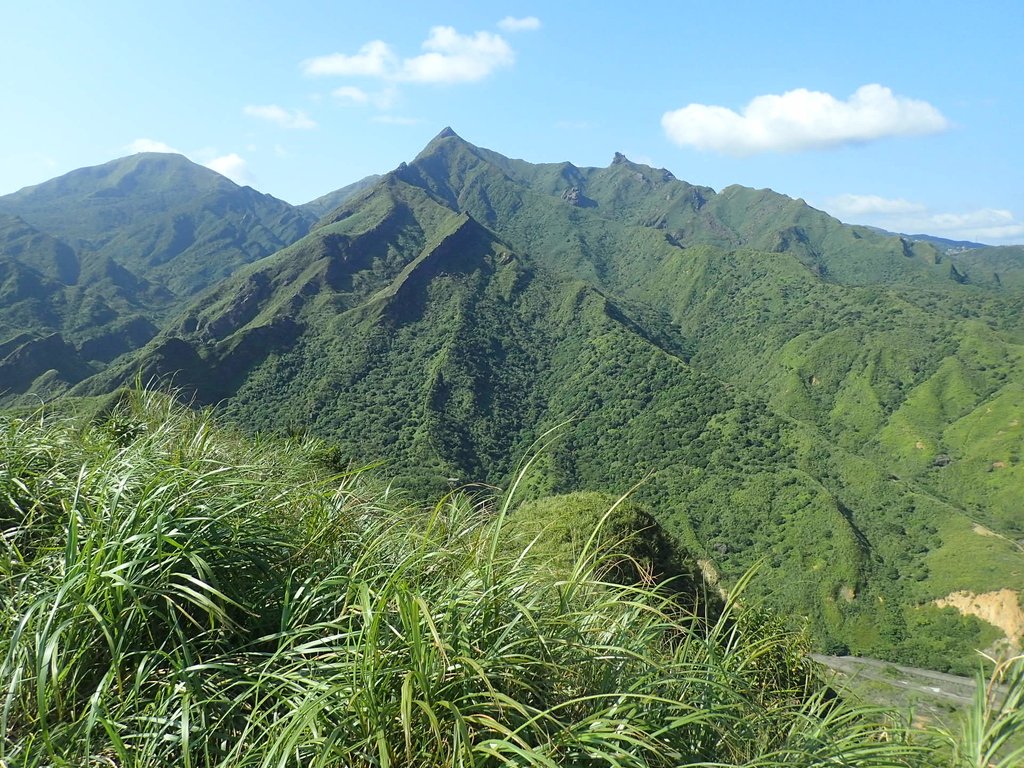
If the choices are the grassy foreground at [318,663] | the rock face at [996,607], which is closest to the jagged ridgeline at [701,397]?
the rock face at [996,607]

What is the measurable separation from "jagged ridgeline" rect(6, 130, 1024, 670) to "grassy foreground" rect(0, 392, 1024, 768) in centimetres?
3044

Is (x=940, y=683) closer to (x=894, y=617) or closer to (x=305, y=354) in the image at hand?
(x=894, y=617)

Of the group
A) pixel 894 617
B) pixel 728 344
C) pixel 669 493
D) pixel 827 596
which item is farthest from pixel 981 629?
pixel 728 344

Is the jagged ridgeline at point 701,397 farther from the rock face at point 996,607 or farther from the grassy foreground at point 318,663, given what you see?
the grassy foreground at point 318,663

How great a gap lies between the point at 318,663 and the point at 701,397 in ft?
263

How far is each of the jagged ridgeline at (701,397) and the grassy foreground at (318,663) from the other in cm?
3044

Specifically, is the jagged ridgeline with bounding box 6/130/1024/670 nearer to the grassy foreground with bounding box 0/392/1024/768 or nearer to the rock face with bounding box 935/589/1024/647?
the rock face with bounding box 935/589/1024/647

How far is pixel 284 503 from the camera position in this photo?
2879 mm

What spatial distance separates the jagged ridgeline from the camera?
178ft

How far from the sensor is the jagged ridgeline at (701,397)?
54.4 meters

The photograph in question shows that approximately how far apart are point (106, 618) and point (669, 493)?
65083 mm

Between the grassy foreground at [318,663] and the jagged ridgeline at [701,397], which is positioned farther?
the jagged ridgeline at [701,397]

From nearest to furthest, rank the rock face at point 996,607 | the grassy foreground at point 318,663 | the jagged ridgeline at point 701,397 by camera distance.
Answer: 1. the grassy foreground at point 318,663
2. the rock face at point 996,607
3. the jagged ridgeline at point 701,397

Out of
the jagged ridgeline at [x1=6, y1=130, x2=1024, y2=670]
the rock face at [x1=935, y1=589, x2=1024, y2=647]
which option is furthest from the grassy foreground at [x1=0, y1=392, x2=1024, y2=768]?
A: the rock face at [x1=935, y1=589, x2=1024, y2=647]
